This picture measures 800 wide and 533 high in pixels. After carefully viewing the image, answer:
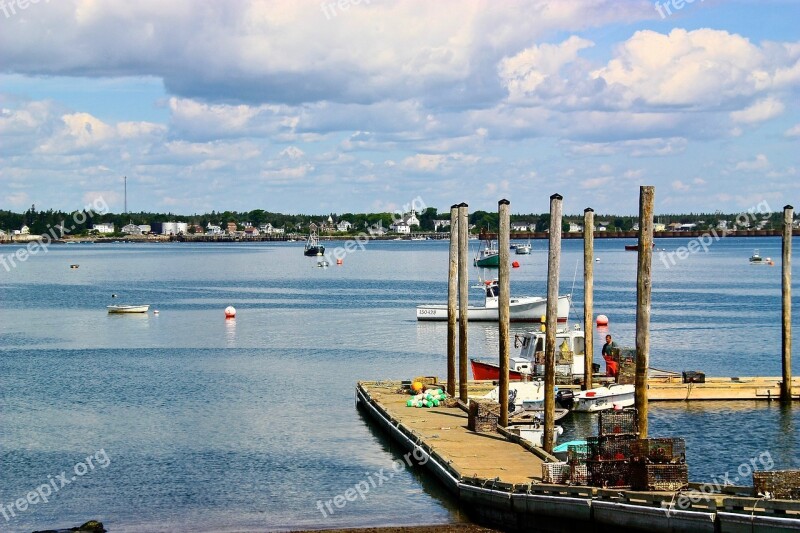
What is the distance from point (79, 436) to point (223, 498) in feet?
34.5

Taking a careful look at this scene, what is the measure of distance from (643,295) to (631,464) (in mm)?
4685

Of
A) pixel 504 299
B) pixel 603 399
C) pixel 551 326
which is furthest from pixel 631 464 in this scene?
pixel 603 399

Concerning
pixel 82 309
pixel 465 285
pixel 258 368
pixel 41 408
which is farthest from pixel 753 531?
pixel 82 309

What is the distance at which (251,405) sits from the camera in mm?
43312

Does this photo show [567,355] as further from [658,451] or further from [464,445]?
[658,451]

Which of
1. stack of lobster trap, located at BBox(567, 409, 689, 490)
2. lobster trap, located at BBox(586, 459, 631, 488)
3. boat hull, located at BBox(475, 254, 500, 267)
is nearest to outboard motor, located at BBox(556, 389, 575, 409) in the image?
stack of lobster trap, located at BBox(567, 409, 689, 490)

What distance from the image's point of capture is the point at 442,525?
84.0ft

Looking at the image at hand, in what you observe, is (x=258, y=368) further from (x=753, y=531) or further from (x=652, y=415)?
(x=753, y=531)

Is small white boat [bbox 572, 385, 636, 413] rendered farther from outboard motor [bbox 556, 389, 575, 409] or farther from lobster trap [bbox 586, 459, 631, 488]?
lobster trap [bbox 586, 459, 631, 488]

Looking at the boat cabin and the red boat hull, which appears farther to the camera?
the red boat hull

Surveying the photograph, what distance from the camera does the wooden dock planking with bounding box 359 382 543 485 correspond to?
26.8m

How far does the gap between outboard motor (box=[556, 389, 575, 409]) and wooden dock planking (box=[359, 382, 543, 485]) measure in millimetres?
4794

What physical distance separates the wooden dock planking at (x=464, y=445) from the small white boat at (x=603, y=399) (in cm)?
531

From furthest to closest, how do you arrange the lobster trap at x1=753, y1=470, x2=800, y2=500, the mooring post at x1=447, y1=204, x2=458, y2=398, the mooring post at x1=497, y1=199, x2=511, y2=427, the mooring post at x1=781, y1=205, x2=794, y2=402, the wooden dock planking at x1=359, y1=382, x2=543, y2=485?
the mooring post at x1=781, y1=205, x2=794, y2=402 → the mooring post at x1=447, y1=204, x2=458, y2=398 → the mooring post at x1=497, y1=199, x2=511, y2=427 → the wooden dock planking at x1=359, y1=382, x2=543, y2=485 → the lobster trap at x1=753, y1=470, x2=800, y2=500
